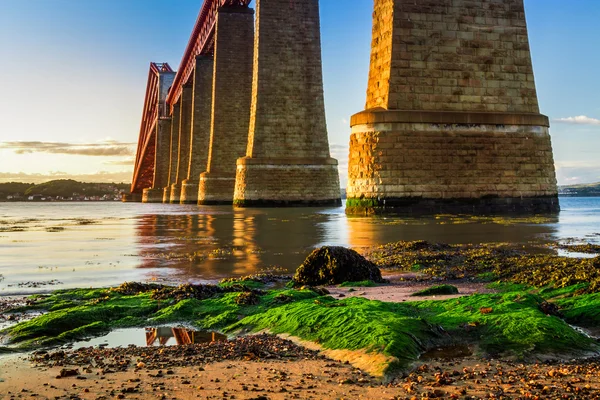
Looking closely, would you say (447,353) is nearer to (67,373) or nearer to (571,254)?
(67,373)

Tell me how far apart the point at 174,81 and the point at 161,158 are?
1168 cm

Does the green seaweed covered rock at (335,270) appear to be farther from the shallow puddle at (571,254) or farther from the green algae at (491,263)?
the shallow puddle at (571,254)

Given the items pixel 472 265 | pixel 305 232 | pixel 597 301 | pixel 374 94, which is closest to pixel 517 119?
pixel 374 94

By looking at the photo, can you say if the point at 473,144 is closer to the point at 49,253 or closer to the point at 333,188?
the point at 49,253

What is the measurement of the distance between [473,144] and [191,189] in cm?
3367

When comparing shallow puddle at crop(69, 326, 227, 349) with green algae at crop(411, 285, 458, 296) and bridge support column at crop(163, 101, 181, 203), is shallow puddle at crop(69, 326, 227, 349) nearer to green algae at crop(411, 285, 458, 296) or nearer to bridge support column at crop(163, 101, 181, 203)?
green algae at crop(411, 285, 458, 296)

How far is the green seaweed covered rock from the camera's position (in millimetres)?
6191

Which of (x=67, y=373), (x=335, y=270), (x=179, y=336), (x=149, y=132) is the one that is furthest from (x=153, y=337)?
(x=149, y=132)

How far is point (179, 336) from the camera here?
160 inches

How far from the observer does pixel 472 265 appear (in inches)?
285

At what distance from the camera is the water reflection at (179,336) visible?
3.94m

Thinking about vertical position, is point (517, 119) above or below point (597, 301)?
above

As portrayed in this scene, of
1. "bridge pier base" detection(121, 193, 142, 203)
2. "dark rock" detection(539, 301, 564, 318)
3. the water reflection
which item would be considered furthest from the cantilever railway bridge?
"bridge pier base" detection(121, 193, 142, 203)

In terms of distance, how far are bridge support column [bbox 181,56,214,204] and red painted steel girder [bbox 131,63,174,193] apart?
1280 inches
